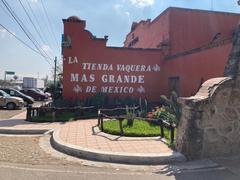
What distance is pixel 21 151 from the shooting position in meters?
8.34

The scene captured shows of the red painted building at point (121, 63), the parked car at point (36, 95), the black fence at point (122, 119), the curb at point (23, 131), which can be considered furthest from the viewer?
the parked car at point (36, 95)

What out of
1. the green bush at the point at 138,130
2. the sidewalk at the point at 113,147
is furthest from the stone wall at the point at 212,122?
the green bush at the point at 138,130

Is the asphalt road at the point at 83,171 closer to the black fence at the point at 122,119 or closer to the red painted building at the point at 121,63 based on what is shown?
the black fence at the point at 122,119

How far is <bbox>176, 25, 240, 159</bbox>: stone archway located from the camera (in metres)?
7.25

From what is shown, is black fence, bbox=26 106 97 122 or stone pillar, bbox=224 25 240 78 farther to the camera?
black fence, bbox=26 106 97 122

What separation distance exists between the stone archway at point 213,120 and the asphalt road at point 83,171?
51 cm

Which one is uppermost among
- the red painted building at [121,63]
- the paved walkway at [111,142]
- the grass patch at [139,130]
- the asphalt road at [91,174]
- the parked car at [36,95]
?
the red painted building at [121,63]

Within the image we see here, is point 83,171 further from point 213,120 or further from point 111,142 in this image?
point 213,120

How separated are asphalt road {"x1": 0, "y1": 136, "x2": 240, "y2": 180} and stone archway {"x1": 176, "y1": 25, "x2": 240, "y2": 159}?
0.51m

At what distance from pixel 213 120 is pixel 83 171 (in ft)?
11.2

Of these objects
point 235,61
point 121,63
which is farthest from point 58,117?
point 235,61

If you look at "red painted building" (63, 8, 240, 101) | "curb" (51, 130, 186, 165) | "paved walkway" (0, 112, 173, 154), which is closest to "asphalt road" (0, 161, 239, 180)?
"curb" (51, 130, 186, 165)

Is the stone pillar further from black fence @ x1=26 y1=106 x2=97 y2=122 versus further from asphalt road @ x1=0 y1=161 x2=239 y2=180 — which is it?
black fence @ x1=26 y1=106 x2=97 y2=122

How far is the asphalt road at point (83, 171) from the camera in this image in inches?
237
